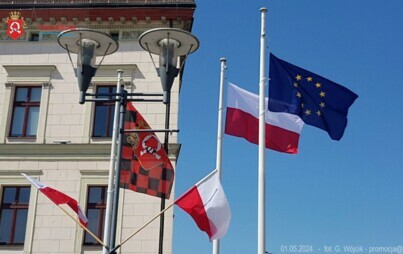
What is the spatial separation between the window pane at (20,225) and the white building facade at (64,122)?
3 centimetres

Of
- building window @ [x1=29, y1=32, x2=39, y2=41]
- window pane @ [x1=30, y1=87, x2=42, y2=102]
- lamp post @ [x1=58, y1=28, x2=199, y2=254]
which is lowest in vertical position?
lamp post @ [x1=58, y1=28, x2=199, y2=254]

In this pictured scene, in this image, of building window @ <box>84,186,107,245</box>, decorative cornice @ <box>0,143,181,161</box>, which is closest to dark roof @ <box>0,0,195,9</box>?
decorative cornice @ <box>0,143,181,161</box>

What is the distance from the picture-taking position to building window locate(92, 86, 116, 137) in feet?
69.1

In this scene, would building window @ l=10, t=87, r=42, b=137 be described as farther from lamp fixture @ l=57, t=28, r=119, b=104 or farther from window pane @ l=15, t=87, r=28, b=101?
lamp fixture @ l=57, t=28, r=119, b=104

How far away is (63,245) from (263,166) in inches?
350

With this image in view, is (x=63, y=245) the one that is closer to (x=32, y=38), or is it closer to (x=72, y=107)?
(x=72, y=107)

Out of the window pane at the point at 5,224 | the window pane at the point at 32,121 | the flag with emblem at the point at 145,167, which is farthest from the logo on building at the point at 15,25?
the flag with emblem at the point at 145,167

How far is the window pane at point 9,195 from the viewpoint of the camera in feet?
Answer: 67.5

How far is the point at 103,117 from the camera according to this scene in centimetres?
2138

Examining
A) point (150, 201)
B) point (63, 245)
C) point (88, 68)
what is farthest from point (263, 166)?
point (63, 245)

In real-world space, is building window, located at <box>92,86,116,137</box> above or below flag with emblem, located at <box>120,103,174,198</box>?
above

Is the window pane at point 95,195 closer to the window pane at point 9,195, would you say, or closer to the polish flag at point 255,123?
the window pane at point 9,195

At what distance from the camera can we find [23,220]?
20.3 metres

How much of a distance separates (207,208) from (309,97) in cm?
411
